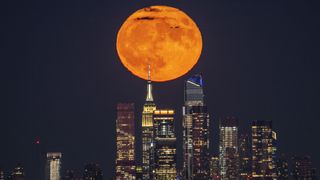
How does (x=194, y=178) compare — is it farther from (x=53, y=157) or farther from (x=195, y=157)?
(x=53, y=157)

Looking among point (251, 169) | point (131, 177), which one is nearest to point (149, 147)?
point (131, 177)

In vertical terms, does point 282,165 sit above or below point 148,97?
below

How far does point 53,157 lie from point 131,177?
881cm

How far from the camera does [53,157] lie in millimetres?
113688

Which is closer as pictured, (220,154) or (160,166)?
(160,166)

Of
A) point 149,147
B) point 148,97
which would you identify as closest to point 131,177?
point 149,147

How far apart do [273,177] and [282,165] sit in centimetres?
380

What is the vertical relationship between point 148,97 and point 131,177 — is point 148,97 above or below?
above

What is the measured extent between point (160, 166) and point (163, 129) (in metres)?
4.24

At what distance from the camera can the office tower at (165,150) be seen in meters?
106

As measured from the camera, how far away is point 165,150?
351ft

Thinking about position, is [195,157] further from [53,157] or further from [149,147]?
[53,157]

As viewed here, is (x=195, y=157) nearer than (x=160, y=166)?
No

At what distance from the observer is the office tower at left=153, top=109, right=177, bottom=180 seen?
10594 centimetres
